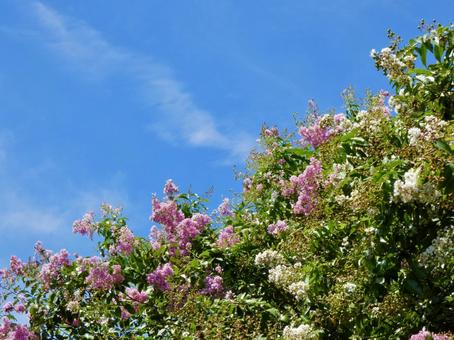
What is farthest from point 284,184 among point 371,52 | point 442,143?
point 442,143

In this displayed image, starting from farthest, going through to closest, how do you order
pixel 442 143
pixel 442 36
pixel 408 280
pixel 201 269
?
pixel 201 269
pixel 442 36
pixel 408 280
pixel 442 143

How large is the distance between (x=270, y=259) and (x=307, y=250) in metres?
0.32

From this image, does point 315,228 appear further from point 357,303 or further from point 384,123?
point 384,123

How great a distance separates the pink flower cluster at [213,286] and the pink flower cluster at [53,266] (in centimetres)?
142

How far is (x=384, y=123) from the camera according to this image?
4672 mm

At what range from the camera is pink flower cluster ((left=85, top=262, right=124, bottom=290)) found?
20.3 feet

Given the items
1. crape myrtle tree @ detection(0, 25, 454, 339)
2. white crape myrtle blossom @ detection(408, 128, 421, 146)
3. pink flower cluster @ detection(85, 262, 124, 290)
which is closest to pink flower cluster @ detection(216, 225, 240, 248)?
crape myrtle tree @ detection(0, 25, 454, 339)

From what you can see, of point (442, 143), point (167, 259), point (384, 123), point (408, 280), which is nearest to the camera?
point (442, 143)

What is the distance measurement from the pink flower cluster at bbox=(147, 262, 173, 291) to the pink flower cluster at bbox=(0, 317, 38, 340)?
4.33 ft

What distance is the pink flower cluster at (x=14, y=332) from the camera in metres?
6.44

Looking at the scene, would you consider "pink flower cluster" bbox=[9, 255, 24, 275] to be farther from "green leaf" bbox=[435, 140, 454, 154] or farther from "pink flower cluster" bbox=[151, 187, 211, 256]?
"green leaf" bbox=[435, 140, 454, 154]

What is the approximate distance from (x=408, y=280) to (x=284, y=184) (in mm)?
2268

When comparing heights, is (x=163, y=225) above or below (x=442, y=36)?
above

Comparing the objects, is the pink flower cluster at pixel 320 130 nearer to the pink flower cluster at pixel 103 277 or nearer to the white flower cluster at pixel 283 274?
the white flower cluster at pixel 283 274
